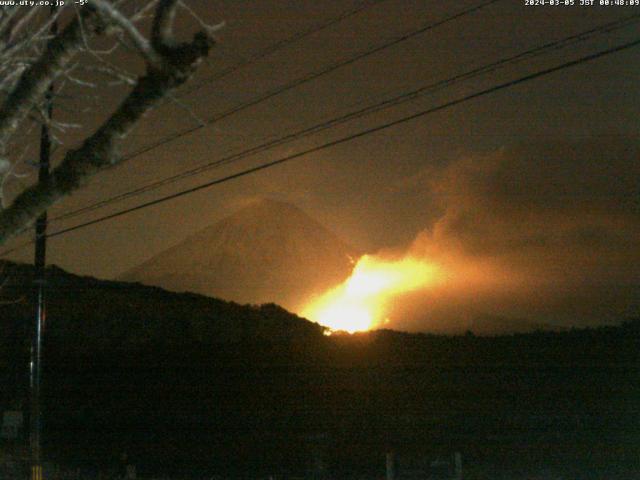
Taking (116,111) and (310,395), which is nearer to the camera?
(116,111)

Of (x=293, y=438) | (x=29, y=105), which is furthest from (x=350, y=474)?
(x=29, y=105)

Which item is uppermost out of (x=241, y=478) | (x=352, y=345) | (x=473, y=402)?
(x=352, y=345)

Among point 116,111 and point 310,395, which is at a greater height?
point 116,111

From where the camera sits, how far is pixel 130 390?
1261 inches

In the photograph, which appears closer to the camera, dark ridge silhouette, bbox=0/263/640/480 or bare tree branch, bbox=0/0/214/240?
bare tree branch, bbox=0/0/214/240

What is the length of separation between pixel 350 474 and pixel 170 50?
788 inches

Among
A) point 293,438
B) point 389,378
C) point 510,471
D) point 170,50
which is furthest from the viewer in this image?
point 389,378

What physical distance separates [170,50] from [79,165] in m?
0.98

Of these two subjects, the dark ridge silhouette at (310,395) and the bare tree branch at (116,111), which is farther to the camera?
the dark ridge silhouette at (310,395)

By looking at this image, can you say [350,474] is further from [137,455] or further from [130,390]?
[130,390]

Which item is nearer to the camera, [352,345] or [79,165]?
[79,165]

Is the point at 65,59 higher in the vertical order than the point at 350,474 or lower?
higher

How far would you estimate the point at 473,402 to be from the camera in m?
28.5

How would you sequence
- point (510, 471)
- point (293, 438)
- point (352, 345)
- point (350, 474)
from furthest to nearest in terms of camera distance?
point (352, 345), point (293, 438), point (350, 474), point (510, 471)
